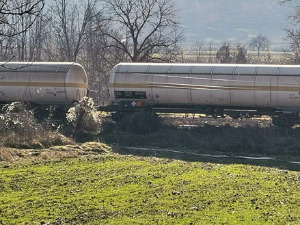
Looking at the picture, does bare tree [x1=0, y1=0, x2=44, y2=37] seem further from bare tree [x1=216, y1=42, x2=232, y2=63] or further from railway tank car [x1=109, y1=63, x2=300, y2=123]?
bare tree [x1=216, y1=42, x2=232, y2=63]

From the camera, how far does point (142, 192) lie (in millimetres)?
18609

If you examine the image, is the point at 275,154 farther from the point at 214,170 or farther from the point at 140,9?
the point at 140,9

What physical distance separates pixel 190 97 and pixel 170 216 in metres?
22.5

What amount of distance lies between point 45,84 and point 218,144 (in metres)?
14.3

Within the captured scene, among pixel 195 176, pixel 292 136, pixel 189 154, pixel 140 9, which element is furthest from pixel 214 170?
pixel 140 9

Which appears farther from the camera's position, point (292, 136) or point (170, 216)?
point (292, 136)

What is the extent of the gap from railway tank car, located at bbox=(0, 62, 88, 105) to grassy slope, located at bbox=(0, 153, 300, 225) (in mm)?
15370

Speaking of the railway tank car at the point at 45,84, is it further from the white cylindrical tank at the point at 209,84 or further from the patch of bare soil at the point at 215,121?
the patch of bare soil at the point at 215,121

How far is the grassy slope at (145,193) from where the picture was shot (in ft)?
51.0

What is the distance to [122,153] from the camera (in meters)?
29.2

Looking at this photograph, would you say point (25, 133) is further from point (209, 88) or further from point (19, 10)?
point (19, 10)

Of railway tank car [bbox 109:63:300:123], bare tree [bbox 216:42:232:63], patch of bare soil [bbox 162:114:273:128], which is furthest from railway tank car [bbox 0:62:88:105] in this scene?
bare tree [bbox 216:42:232:63]

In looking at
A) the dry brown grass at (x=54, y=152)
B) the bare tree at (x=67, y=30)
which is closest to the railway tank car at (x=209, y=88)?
the dry brown grass at (x=54, y=152)

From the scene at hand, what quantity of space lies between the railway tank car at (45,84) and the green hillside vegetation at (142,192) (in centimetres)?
1413
